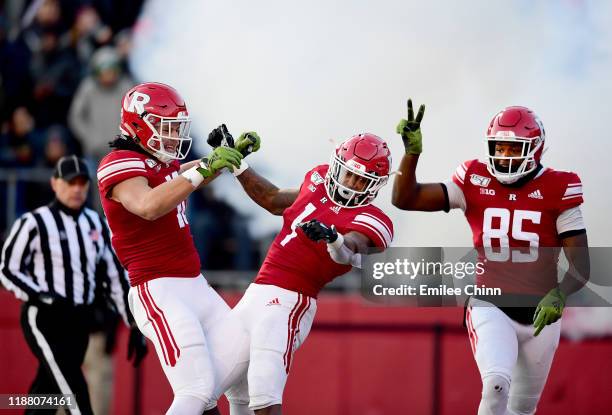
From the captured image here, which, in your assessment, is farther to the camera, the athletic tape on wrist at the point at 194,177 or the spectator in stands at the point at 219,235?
the spectator in stands at the point at 219,235

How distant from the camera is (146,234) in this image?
5.27 meters

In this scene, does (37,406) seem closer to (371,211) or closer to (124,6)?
(371,211)

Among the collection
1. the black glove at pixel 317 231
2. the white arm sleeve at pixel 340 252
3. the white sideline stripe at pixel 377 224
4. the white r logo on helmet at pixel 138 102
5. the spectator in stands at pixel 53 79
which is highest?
the spectator in stands at pixel 53 79

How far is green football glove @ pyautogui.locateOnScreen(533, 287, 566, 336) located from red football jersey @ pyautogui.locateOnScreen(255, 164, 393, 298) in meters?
0.76

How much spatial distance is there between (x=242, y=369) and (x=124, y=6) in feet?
14.4

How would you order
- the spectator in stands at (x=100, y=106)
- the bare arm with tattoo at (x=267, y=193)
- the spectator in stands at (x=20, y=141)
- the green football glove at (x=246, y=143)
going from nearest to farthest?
the green football glove at (x=246, y=143)
the bare arm with tattoo at (x=267, y=193)
the spectator in stands at (x=100, y=106)
the spectator in stands at (x=20, y=141)

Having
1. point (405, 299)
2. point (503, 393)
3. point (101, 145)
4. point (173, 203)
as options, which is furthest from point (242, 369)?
point (101, 145)

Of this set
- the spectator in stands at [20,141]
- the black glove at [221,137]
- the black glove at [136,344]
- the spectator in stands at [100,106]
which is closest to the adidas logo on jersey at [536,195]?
the black glove at [221,137]

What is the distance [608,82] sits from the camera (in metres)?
8.53

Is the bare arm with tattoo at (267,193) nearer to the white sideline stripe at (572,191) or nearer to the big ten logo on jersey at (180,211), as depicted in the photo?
the big ten logo on jersey at (180,211)

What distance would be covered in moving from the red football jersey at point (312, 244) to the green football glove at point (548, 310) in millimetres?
755

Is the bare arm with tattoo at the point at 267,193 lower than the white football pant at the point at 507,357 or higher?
higher

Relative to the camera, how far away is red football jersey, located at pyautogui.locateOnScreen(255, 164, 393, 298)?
5.40 metres

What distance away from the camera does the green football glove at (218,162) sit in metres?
5.01
